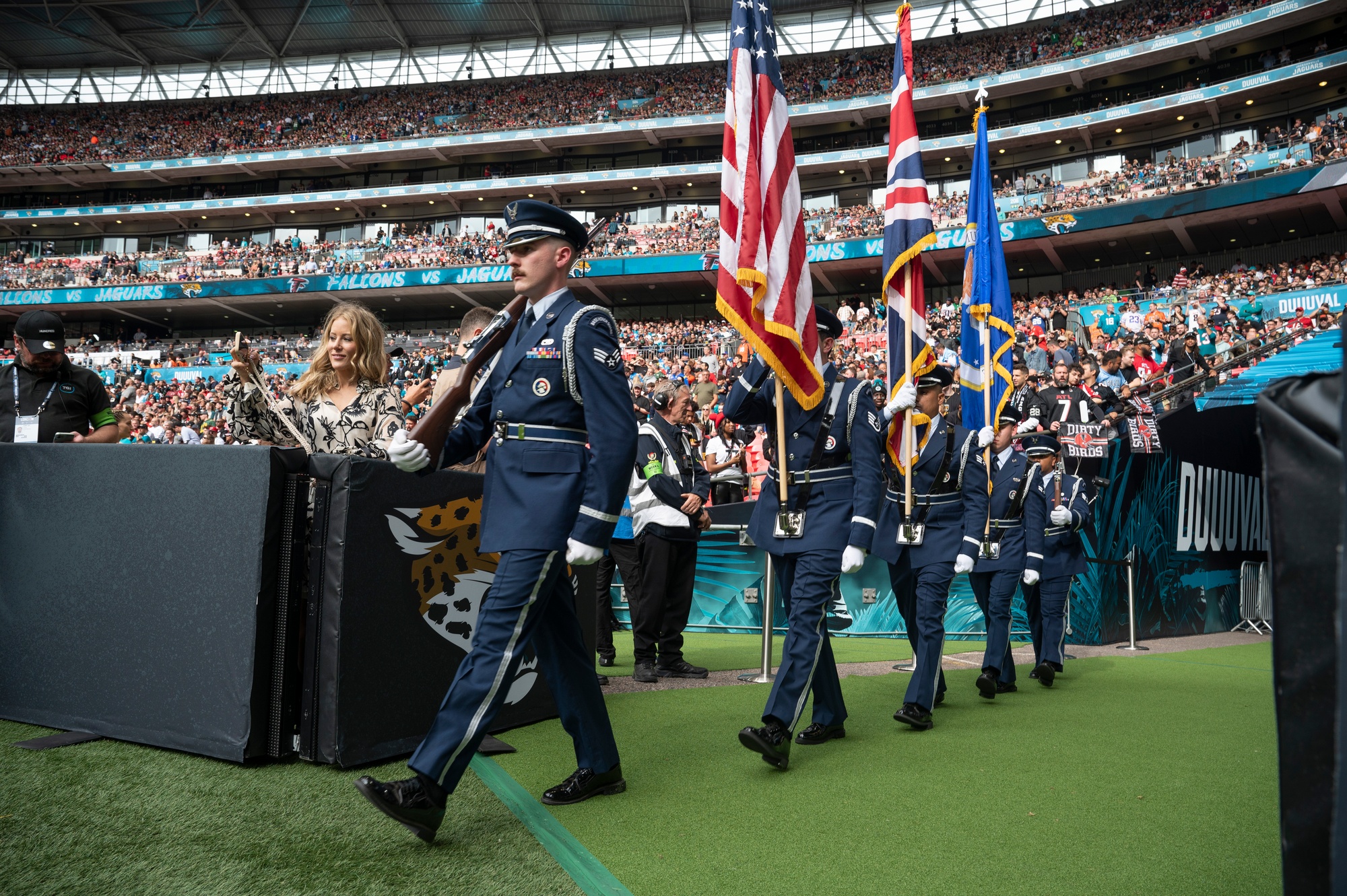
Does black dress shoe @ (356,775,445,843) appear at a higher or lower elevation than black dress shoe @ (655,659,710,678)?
higher

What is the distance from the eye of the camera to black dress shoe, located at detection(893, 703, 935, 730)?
4.34 m

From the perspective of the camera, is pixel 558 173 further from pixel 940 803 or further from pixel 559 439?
pixel 940 803

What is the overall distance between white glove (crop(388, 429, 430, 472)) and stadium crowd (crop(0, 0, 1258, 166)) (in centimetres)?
3568

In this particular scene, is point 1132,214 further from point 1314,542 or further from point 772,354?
point 1314,542

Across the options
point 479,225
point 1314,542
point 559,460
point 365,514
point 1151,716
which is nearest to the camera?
point 1314,542

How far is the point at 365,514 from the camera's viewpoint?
Answer: 3291mm

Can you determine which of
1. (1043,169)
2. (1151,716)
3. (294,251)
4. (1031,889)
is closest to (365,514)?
(1031,889)

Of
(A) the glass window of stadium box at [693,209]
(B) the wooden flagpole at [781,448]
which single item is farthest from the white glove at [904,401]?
(A) the glass window of stadium box at [693,209]

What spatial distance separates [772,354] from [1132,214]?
92.5ft

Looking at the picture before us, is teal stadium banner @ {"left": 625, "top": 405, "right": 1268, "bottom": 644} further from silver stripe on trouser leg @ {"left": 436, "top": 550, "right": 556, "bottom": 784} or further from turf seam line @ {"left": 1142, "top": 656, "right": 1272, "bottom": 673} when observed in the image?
silver stripe on trouser leg @ {"left": 436, "top": 550, "right": 556, "bottom": 784}

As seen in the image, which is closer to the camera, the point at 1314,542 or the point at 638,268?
the point at 1314,542

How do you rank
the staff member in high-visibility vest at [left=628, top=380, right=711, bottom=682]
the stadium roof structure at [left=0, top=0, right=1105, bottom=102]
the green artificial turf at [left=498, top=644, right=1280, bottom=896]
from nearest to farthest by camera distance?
the green artificial turf at [left=498, top=644, right=1280, bottom=896], the staff member in high-visibility vest at [left=628, top=380, right=711, bottom=682], the stadium roof structure at [left=0, top=0, right=1105, bottom=102]

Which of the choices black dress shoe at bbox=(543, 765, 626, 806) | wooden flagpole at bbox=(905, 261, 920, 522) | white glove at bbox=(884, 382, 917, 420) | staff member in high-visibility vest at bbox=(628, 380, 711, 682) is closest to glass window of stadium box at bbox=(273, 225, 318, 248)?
staff member in high-visibility vest at bbox=(628, 380, 711, 682)

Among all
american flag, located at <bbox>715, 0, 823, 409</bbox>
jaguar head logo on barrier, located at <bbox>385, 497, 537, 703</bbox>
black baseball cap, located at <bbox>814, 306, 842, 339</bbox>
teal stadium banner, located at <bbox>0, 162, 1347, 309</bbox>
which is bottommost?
jaguar head logo on barrier, located at <bbox>385, 497, 537, 703</bbox>
